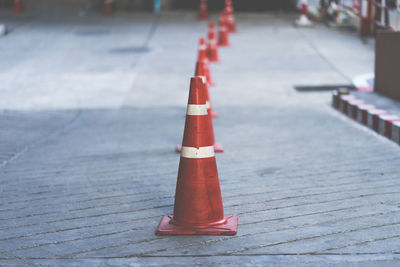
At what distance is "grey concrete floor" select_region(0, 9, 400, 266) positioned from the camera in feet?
12.4

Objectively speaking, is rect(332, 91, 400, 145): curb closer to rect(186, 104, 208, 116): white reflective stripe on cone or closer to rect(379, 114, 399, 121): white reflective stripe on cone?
rect(379, 114, 399, 121): white reflective stripe on cone

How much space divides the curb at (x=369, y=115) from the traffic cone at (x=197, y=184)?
3.22m

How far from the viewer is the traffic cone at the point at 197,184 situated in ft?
13.3

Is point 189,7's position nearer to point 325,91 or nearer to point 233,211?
point 325,91

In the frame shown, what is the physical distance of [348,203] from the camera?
4594 millimetres

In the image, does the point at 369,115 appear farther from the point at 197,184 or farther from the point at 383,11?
the point at 383,11

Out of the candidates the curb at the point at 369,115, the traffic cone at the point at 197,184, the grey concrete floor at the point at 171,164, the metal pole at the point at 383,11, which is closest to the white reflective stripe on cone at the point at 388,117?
the curb at the point at 369,115

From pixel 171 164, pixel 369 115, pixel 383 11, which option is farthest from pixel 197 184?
pixel 383 11

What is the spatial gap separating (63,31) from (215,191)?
15.7 meters

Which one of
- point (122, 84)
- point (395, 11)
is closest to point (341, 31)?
point (395, 11)

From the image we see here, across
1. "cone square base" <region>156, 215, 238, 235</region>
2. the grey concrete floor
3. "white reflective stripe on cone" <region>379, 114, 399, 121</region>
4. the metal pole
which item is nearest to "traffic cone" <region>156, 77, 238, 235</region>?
"cone square base" <region>156, 215, 238, 235</region>

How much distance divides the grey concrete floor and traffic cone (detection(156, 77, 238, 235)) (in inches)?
5.5

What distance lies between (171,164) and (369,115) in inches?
109

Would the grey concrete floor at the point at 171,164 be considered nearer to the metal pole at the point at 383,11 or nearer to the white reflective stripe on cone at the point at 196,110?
the white reflective stripe on cone at the point at 196,110
